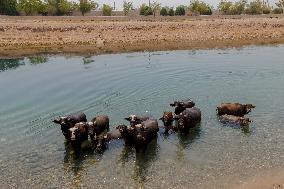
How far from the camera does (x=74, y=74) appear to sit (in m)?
33.9

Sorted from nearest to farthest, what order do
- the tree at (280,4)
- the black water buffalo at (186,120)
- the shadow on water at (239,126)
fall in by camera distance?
the black water buffalo at (186,120) → the shadow on water at (239,126) → the tree at (280,4)

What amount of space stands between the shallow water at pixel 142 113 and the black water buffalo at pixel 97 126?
42.7 inches

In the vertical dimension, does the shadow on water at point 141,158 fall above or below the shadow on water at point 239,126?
below

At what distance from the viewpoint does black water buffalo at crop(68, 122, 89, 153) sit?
655 inches

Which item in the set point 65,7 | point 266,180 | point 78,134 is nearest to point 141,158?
point 78,134

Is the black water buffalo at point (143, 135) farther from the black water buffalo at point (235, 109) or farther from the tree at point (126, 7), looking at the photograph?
the tree at point (126, 7)

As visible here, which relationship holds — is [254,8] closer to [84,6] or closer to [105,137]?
[84,6]

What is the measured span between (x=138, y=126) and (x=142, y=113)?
5.06 m

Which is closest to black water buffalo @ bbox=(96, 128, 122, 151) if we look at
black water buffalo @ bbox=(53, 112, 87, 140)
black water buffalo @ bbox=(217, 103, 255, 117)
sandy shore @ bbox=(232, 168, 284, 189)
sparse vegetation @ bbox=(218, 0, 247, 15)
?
black water buffalo @ bbox=(53, 112, 87, 140)

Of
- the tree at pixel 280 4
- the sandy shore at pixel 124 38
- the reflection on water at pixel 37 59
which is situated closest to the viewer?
the reflection on water at pixel 37 59

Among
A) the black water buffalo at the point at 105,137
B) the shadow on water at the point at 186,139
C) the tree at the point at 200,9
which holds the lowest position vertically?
the shadow on water at the point at 186,139

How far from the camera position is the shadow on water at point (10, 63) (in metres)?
38.8

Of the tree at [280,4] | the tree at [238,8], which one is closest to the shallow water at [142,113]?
the tree at [238,8]

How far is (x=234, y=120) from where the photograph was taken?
65.8ft
